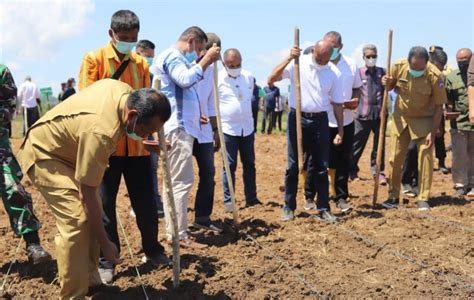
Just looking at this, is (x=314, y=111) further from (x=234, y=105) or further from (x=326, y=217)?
(x=234, y=105)

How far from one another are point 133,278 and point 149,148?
1008 millimetres

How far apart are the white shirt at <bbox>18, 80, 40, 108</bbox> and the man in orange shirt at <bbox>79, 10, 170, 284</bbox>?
12689 mm

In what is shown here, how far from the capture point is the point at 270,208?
706cm

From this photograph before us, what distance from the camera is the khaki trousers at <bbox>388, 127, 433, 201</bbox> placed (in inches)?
272

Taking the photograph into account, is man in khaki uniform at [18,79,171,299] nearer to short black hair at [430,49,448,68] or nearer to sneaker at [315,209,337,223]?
sneaker at [315,209,337,223]

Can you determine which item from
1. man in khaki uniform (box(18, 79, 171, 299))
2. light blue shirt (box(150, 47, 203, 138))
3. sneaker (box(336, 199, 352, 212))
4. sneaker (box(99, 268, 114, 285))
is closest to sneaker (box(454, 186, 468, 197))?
sneaker (box(336, 199, 352, 212))

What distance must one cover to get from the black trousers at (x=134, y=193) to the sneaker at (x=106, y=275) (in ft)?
0.14

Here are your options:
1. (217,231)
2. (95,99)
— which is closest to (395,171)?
(217,231)

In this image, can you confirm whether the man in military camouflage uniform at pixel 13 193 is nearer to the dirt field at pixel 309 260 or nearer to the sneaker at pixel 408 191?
the dirt field at pixel 309 260

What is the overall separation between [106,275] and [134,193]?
648 millimetres

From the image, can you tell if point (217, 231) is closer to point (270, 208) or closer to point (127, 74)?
point (270, 208)

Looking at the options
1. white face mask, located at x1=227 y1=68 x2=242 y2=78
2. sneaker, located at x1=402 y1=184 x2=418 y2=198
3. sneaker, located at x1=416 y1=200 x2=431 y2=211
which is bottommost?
sneaker, located at x1=402 y1=184 x2=418 y2=198

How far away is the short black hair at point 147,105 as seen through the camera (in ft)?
10.8

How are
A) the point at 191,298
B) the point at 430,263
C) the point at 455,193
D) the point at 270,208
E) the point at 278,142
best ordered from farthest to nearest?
the point at 278,142 → the point at 455,193 → the point at 270,208 → the point at 430,263 → the point at 191,298
